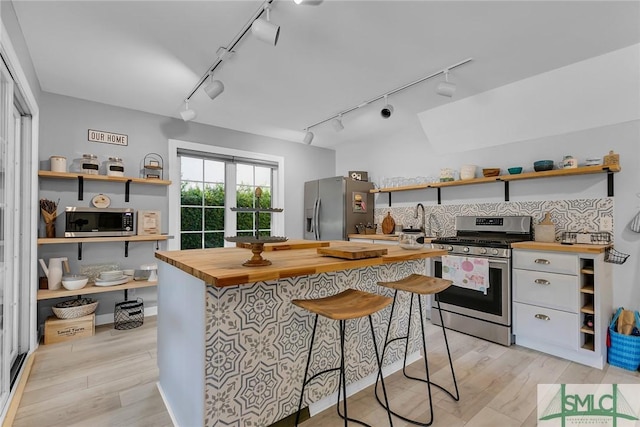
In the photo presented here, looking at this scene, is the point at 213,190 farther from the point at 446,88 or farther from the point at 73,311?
the point at 446,88

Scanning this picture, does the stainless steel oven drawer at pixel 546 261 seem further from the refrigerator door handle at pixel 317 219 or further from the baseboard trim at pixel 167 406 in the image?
the baseboard trim at pixel 167 406

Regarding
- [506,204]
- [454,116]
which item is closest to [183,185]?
[454,116]

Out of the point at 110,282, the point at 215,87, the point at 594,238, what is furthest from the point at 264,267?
the point at 594,238

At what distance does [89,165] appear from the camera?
325 cm

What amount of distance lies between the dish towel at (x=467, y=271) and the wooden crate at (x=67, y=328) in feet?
11.9

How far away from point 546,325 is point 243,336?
2595mm

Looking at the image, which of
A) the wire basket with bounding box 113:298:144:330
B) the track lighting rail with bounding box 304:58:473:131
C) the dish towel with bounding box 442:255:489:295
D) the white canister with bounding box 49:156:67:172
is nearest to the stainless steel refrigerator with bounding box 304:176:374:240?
the track lighting rail with bounding box 304:58:473:131

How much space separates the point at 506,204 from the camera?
11.5 ft

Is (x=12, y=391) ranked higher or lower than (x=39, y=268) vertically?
lower

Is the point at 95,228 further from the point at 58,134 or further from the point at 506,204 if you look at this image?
the point at 506,204

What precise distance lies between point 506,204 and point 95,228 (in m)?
4.43

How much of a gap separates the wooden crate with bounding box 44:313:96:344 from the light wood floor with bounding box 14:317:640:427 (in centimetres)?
10

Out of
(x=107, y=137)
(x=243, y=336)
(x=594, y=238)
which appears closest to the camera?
(x=243, y=336)

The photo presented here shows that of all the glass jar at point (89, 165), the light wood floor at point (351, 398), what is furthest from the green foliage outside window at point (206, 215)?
the light wood floor at point (351, 398)
